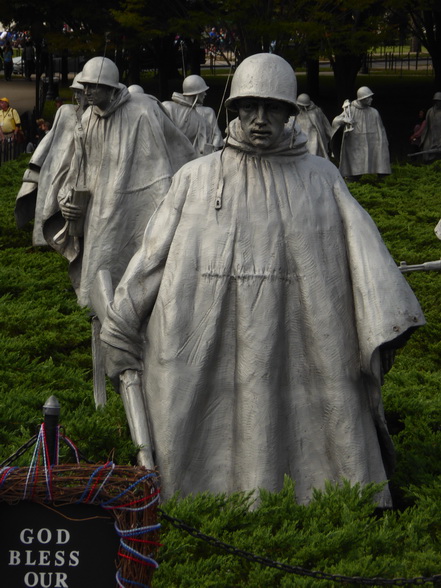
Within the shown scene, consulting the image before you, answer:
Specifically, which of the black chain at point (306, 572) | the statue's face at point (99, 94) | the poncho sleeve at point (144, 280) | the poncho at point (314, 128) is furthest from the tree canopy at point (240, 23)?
the black chain at point (306, 572)

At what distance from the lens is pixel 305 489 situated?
6641mm

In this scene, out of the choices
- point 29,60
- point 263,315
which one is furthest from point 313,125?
point 29,60

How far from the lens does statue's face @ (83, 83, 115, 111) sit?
35.7 feet

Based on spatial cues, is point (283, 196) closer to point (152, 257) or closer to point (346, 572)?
point (152, 257)

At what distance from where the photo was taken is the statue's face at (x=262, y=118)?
646 centimetres

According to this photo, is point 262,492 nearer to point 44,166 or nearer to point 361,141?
point 44,166

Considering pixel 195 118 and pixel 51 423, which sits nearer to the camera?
pixel 51 423

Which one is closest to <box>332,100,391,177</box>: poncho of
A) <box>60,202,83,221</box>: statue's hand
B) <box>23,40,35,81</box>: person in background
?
<box>60,202,83,221</box>: statue's hand

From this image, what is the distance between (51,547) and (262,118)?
8.58 feet

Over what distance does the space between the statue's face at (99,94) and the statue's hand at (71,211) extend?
29.5 inches

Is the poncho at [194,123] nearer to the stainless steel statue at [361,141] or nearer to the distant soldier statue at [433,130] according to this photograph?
the stainless steel statue at [361,141]

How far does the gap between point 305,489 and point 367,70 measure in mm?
49784

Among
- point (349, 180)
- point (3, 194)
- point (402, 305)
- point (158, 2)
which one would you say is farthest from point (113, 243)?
point (158, 2)

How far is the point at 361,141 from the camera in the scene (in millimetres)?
26016
